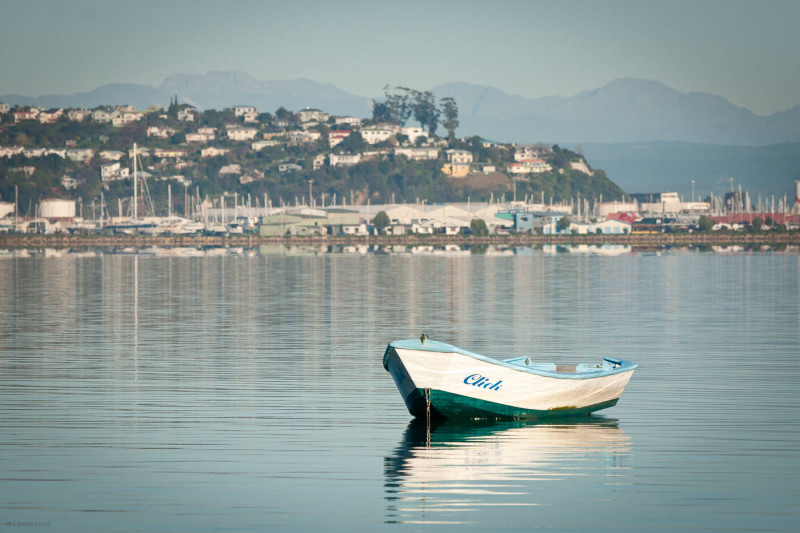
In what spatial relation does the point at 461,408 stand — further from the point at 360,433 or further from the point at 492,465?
the point at 492,465

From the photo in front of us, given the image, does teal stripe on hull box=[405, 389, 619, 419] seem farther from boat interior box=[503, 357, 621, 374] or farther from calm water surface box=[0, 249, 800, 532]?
boat interior box=[503, 357, 621, 374]

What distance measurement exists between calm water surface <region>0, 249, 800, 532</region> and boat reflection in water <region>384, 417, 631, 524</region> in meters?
0.06

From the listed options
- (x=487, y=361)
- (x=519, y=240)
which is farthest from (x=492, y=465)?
(x=519, y=240)

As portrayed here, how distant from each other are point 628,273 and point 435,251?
3741 inches

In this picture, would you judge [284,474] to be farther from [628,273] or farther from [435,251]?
[435,251]

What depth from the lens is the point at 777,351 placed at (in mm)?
34625

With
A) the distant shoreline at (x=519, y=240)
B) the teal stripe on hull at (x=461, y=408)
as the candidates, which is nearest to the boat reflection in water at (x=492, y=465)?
the teal stripe on hull at (x=461, y=408)

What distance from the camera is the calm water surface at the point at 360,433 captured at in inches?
596

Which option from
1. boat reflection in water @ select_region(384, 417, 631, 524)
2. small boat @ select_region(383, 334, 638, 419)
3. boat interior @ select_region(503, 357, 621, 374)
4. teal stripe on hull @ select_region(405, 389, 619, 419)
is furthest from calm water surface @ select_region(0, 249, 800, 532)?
boat interior @ select_region(503, 357, 621, 374)

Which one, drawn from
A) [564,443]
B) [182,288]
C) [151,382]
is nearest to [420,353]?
[564,443]

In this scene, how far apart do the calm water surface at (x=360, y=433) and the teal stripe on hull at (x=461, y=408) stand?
298mm

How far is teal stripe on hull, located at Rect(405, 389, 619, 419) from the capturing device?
819 inches

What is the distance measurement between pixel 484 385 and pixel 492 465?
3095 millimetres

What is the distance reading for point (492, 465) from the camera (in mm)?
17953
